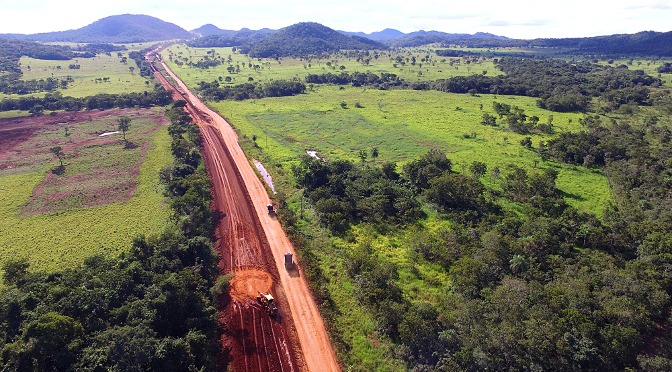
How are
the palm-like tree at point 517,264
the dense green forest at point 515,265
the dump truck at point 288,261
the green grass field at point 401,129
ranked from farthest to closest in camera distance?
the green grass field at point 401,129 → the dump truck at point 288,261 → the palm-like tree at point 517,264 → the dense green forest at point 515,265

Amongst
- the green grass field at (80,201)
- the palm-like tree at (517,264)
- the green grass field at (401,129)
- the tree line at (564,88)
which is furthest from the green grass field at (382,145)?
the green grass field at (80,201)

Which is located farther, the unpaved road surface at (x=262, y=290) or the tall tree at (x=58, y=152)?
the tall tree at (x=58, y=152)

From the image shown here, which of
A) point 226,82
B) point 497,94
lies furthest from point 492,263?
point 226,82

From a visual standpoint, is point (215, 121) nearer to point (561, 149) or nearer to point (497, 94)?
point (561, 149)

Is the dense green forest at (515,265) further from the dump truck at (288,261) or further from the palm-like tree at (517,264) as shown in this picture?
the dump truck at (288,261)

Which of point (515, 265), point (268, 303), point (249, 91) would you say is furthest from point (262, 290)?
point (249, 91)

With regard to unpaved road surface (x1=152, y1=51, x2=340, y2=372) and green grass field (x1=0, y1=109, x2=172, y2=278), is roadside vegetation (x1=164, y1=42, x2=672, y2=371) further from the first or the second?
green grass field (x1=0, y1=109, x2=172, y2=278)
